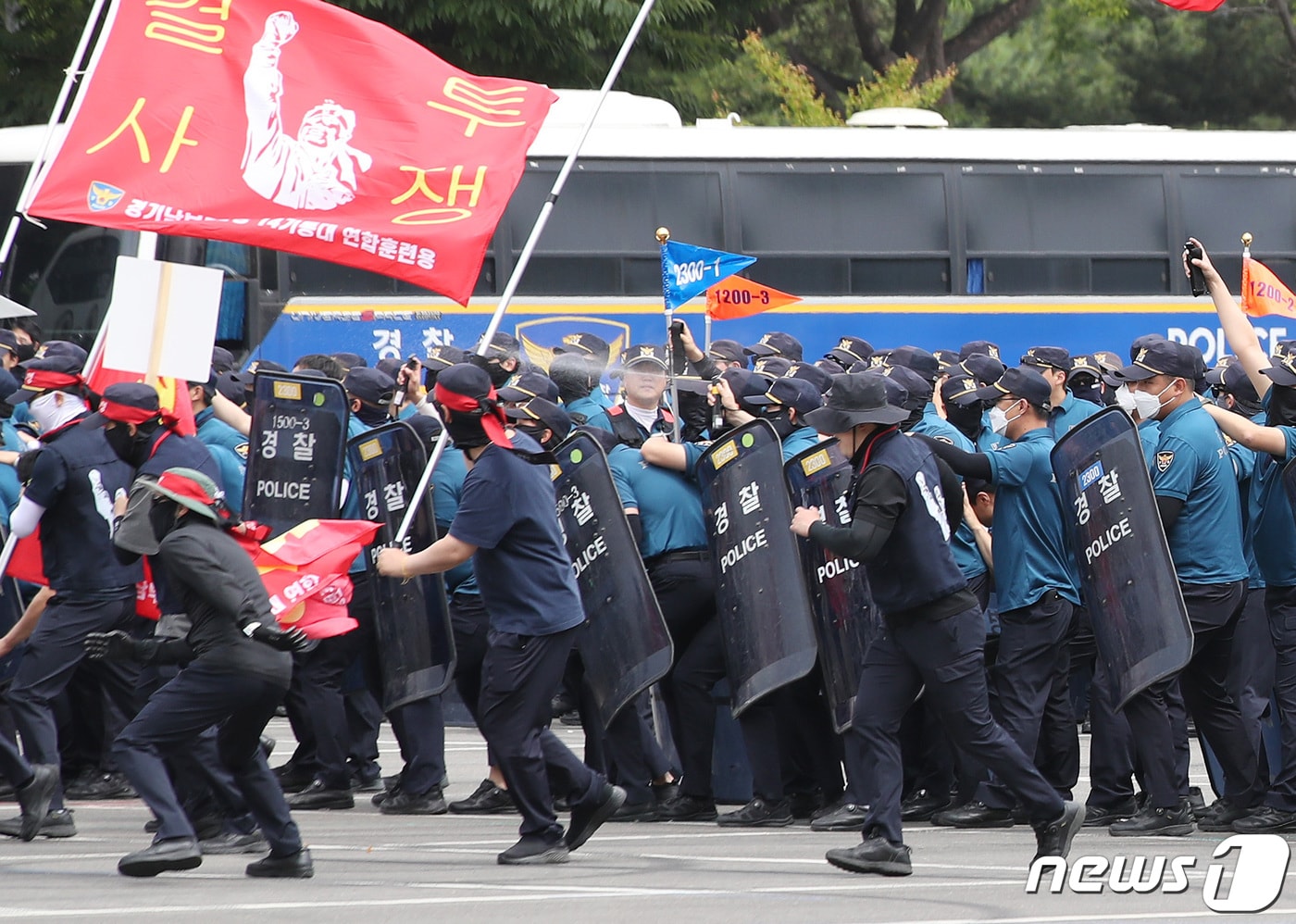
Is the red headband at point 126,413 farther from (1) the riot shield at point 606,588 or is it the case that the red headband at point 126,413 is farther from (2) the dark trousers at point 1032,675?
(2) the dark trousers at point 1032,675

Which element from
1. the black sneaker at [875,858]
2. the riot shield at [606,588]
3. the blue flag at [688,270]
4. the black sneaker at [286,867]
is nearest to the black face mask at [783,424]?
the riot shield at [606,588]

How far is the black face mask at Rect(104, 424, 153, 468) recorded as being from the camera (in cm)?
936

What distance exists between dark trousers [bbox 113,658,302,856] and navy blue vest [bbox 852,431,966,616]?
2256mm

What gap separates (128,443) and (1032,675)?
398cm

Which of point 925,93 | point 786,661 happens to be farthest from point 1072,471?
point 925,93

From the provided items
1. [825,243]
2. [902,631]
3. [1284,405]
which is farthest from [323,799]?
[825,243]

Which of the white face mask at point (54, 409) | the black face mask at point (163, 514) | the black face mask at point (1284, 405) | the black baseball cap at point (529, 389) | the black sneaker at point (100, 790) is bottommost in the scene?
the black sneaker at point (100, 790)

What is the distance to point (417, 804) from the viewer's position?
34.2 ft

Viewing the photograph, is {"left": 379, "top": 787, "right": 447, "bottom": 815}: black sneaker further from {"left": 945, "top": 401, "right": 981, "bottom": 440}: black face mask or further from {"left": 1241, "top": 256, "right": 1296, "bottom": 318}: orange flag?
{"left": 1241, "top": 256, "right": 1296, "bottom": 318}: orange flag

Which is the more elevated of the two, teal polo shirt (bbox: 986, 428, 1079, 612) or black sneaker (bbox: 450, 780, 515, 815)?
teal polo shirt (bbox: 986, 428, 1079, 612)

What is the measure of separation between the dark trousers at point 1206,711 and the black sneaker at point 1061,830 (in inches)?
53.2

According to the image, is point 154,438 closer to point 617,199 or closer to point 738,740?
point 738,740

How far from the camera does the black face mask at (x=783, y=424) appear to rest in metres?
10.3

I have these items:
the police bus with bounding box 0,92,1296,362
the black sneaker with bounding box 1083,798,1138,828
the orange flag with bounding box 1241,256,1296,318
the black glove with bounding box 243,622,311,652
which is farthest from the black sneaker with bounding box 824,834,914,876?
the police bus with bounding box 0,92,1296,362
